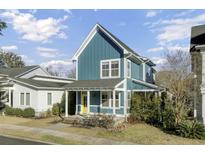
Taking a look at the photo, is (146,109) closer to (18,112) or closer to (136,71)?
(136,71)

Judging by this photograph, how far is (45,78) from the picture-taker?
38.5 m

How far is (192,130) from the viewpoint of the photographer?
17344 mm

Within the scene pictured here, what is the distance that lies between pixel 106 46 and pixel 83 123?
8.31 m

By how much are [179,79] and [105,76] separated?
27.6ft

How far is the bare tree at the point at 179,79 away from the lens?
66.3ft

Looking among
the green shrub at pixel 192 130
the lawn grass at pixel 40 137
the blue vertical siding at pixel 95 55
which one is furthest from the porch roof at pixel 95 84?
the green shrub at pixel 192 130

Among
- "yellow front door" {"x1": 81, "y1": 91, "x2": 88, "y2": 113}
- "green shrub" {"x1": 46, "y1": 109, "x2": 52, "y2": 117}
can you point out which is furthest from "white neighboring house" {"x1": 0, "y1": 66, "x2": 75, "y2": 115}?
"yellow front door" {"x1": 81, "y1": 91, "x2": 88, "y2": 113}

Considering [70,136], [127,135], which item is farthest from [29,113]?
[127,135]

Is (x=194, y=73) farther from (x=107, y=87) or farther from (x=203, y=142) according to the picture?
(x=107, y=87)

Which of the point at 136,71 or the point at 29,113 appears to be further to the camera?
the point at 29,113

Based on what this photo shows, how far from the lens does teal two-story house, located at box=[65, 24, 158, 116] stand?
84.5ft

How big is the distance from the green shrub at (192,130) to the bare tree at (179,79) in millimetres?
1868

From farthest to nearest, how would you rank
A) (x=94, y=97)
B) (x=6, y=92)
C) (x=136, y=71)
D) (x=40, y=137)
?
(x=6, y=92) < (x=136, y=71) < (x=94, y=97) < (x=40, y=137)

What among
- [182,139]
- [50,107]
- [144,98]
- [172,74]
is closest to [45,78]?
[50,107]
